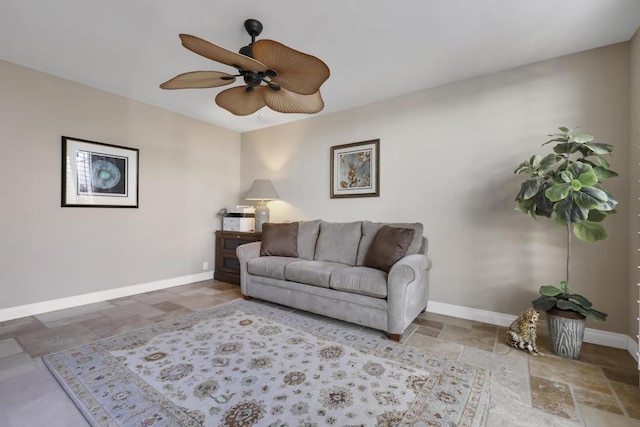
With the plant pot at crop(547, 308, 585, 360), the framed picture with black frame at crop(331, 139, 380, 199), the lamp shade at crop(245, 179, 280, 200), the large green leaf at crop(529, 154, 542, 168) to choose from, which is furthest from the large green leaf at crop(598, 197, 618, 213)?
the lamp shade at crop(245, 179, 280, 200)

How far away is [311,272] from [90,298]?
8.62 ft

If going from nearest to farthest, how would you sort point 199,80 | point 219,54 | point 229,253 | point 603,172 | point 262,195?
point 219,54 < point 199,80 < point 603,172 < point 262,195 < point 229,253

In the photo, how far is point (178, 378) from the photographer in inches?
67.8

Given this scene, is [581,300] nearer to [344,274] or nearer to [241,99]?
[344,274]

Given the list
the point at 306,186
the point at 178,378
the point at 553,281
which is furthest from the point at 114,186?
the point at 553,281

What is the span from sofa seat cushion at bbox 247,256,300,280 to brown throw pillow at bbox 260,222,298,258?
0.10 metres

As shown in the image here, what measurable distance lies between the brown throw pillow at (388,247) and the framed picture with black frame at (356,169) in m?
0.79

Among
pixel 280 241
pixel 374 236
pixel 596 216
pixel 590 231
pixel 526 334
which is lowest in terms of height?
pixel 526 334

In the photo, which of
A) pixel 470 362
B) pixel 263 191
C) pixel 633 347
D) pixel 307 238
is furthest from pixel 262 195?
pixel 633 347

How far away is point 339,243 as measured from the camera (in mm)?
3264

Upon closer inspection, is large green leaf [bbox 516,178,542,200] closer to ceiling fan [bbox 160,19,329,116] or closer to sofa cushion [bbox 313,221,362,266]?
sofa cushion [bbox 313,221,362,266]

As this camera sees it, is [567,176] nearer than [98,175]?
Yes

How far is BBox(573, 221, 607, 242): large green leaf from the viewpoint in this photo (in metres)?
1.94

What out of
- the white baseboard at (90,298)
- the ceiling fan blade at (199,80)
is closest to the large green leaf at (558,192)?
the ceiling fan blade at (199,80)
